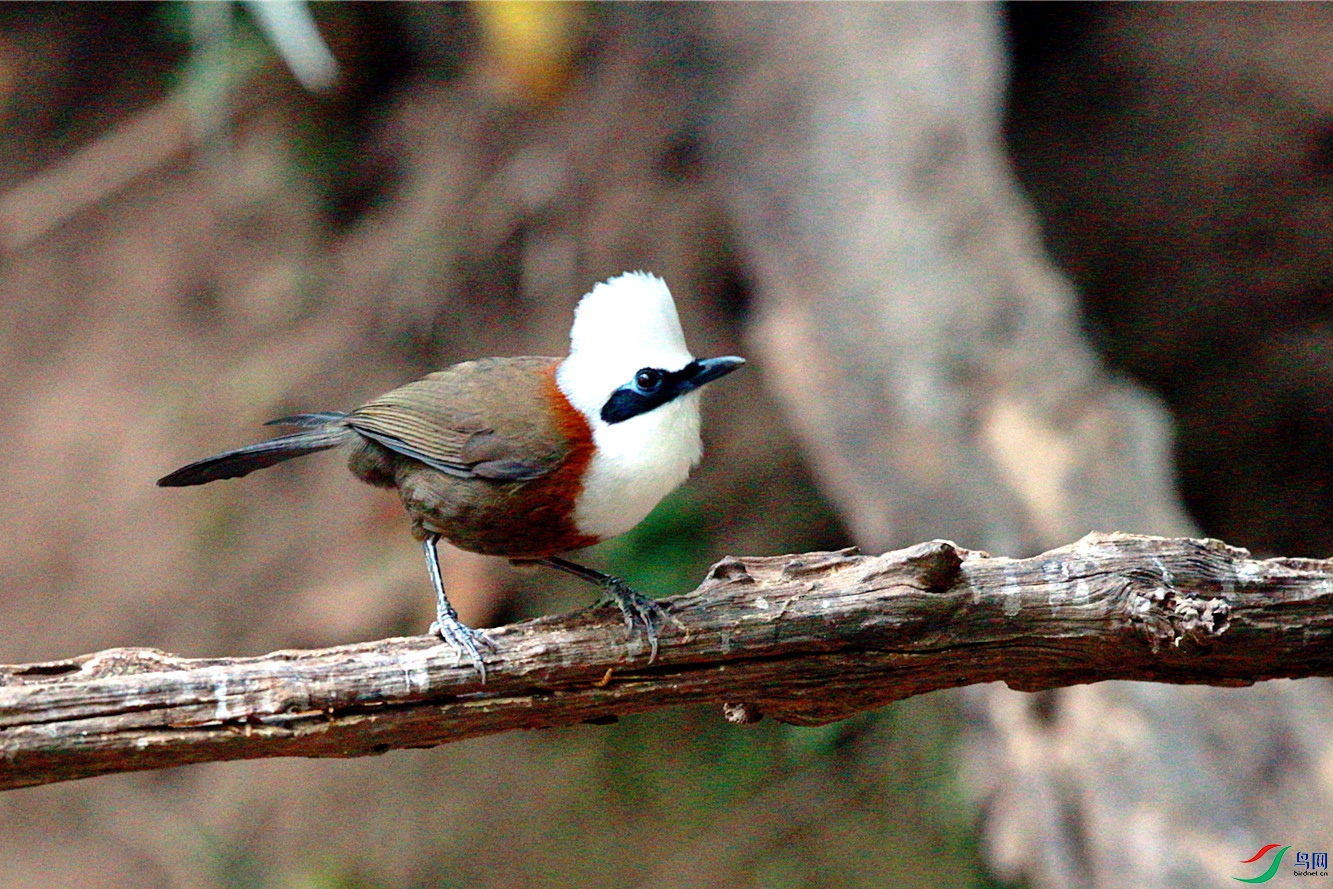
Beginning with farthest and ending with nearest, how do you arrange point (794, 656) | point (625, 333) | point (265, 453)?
point (265, 453) → point (625, 333) → point (794, 656)

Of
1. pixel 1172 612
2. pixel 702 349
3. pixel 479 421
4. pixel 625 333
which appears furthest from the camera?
pixel 702 349

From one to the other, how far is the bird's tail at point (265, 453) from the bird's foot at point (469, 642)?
2.92 feet

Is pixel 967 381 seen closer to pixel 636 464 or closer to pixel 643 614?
pixel 636 464

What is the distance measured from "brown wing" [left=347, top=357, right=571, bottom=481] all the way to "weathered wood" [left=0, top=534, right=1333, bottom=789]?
0.46m

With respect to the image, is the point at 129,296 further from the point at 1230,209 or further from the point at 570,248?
the point at 1230,209

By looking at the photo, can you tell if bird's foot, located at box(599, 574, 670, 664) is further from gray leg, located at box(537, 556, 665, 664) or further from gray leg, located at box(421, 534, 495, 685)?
gray leg, located at box(421, 534, 495, 685)

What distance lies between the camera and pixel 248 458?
3.32 m

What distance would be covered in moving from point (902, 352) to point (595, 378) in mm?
2073

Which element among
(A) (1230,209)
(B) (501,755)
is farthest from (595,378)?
(A) (1230,209)

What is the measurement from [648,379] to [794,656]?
30.0 inches

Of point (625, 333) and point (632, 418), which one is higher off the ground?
point (625, 333)

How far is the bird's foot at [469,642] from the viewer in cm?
262

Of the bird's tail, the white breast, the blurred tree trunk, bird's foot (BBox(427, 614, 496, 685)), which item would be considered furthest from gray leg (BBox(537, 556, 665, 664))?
the blurred tree trunk

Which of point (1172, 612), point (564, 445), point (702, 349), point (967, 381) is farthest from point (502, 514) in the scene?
point (702, 349)
